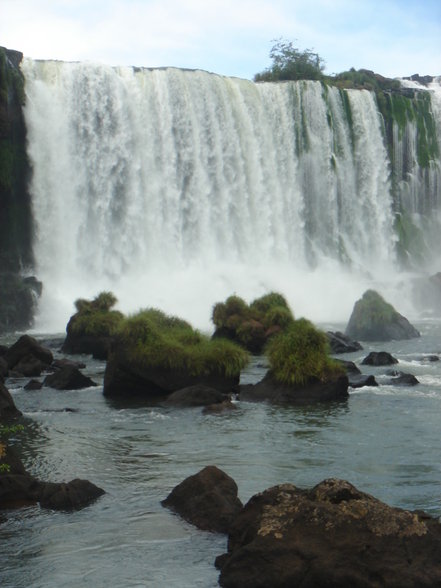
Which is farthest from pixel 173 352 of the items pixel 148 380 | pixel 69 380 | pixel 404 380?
pixel 404 380

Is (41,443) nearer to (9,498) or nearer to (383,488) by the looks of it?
(9,498)

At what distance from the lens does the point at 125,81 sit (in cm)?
4838

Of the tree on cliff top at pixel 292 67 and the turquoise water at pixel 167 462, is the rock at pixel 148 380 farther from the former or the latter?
Answer: the tree on cliff top at pixel 292 67

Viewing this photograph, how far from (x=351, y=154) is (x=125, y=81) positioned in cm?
1865

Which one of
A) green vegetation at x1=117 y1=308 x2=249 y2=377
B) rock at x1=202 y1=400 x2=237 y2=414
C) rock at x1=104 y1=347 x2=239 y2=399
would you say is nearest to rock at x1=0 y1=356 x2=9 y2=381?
rock at x1=104 y1=347 x2=239 y2=399

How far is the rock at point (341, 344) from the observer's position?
95.1 feet

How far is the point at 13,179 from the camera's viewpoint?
4541 cm

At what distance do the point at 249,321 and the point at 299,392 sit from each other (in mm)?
9577

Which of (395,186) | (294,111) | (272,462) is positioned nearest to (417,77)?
(395,186)

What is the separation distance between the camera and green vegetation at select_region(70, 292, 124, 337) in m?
29.1

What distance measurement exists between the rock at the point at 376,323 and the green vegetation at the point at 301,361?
1302 centimetres

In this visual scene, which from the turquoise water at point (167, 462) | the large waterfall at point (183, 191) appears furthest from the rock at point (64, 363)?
the large waterfall at point (183, 191)

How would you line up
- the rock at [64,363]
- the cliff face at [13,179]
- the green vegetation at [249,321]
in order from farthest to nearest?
the cliff face at [13,179]
the green vegetation at [249,321]
the rock at [64,363]

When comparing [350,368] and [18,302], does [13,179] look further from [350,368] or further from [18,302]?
[350,368]
